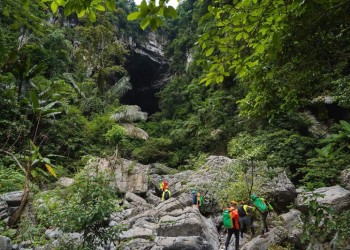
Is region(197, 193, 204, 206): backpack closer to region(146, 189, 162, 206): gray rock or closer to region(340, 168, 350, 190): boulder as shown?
region(146, 189, 162, 206): gray rock

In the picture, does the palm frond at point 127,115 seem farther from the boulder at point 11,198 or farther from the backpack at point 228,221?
the backpack at point 228,221

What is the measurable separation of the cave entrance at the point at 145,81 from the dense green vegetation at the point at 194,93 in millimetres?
2396

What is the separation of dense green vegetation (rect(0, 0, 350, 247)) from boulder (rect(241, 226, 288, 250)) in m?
1.44

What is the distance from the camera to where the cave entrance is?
32.9m

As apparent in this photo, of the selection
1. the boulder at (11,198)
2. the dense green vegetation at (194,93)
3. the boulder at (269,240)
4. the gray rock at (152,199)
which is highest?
the dense green vegetation at (194,93)

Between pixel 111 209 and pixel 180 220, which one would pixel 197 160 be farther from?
pixel 111 209

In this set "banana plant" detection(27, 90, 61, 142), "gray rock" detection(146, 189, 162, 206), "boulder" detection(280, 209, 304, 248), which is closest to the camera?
"boulder" detection(280, 209, 304, 248)

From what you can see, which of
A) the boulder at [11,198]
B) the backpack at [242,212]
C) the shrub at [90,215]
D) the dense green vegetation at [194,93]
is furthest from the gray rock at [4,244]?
the backpack at [242,212]

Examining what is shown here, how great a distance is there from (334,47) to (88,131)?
1631cm

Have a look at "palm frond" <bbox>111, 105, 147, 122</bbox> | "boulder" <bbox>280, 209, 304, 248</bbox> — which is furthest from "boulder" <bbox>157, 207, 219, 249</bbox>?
"palm frond" <bbox>111, 105, 147, 122</bbox>

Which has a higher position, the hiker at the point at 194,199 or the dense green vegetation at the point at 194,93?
the dense green vegetation at the point at 194,93

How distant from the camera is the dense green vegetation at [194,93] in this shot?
1.99 m

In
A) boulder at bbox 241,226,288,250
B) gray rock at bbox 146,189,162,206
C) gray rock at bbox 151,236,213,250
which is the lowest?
boulder at bbox 241,226,288,250

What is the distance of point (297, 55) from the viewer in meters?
3.10
